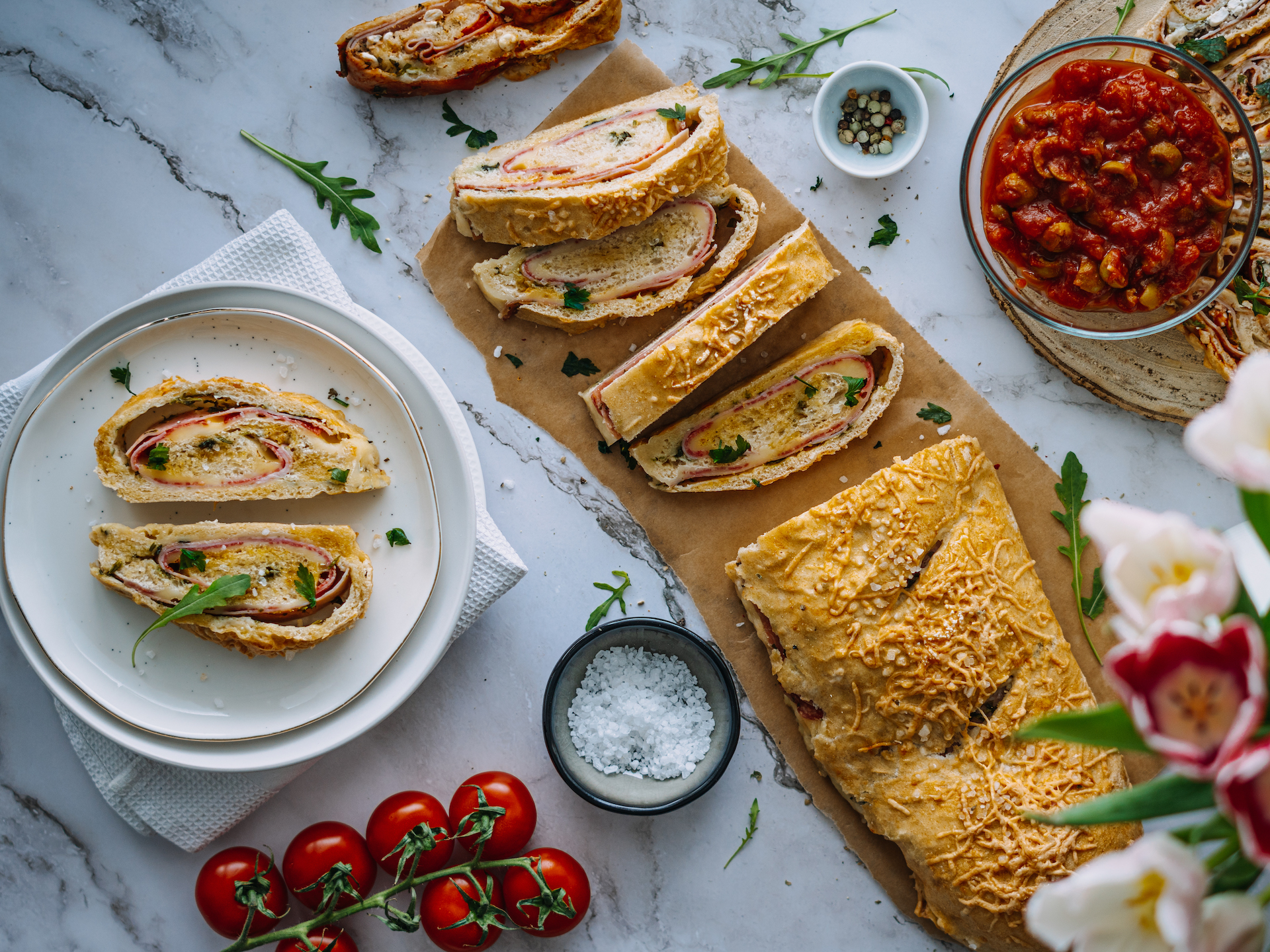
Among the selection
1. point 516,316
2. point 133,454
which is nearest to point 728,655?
point 516,316

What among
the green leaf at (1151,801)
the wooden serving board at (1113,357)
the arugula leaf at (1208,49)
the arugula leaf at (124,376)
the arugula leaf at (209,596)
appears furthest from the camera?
the wooden serving board at (1113,357)

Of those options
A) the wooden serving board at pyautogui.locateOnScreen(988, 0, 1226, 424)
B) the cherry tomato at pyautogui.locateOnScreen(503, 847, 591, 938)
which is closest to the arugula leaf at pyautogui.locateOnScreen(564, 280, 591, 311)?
the wooden serving board at pyautogui.locateOnScreen(988, 0, 1226, 424)

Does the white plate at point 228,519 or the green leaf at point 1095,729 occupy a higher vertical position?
the green leaf at point 1095,729

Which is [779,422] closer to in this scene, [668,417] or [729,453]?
[729,453]

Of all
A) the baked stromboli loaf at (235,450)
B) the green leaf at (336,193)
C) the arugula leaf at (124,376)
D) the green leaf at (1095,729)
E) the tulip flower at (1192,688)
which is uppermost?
the tulip flower at (1192,688)

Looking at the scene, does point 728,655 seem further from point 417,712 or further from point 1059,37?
point 1059,37

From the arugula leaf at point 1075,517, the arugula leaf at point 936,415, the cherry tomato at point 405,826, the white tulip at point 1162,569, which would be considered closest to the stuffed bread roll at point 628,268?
the arugula leaf at point 936,415

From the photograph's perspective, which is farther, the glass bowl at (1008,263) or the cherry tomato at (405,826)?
the cherry tomato at (405,826)

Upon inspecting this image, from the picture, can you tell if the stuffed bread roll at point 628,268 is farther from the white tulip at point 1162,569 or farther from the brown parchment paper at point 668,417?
the white tulip at point 1162,569
